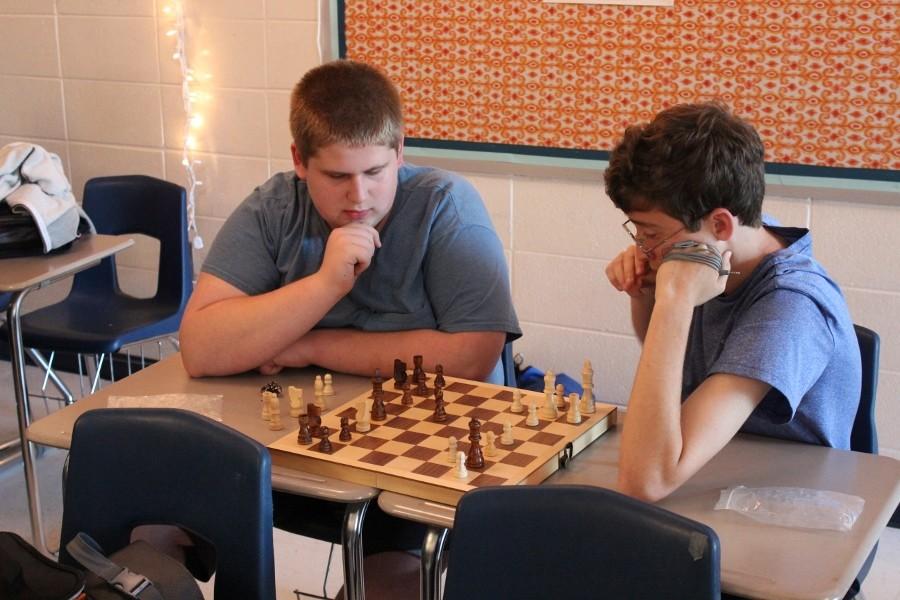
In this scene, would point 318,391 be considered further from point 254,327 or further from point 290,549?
point 290,549

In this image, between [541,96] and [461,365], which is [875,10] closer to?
[541,96]

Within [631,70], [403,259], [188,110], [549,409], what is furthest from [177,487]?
[188,110]

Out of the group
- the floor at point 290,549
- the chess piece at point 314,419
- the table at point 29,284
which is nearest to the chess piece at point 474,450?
the chess piece at point 314,419

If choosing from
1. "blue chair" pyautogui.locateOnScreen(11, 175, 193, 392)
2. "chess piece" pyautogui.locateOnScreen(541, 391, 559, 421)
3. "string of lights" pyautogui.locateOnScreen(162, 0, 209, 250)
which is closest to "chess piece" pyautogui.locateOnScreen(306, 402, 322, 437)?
"chess piece" pyautogui.locateOnScreen(541, 391, 559, 421)

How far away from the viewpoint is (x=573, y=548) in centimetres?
129

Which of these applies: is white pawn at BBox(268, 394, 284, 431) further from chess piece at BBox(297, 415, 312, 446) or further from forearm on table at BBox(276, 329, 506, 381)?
forearm on table at BBox(276, 329, 506, 381)

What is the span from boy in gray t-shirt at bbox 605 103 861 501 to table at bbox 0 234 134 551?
68.8 inches

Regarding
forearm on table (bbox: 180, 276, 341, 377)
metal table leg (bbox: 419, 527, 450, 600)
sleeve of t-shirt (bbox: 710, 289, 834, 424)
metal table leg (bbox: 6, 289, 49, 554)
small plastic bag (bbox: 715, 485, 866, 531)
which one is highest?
sleeve of t-shirt (bbox: 710, 289, 834, 424)

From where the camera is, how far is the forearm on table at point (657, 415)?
58.6 inches

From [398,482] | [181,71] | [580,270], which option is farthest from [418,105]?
[398,482]

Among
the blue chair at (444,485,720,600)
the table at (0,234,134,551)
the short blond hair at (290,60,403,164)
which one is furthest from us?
the table at (0,234,134,551)

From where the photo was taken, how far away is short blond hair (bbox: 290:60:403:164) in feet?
6.40

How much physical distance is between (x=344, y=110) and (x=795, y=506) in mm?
1021

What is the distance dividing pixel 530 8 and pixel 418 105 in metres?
0.45
